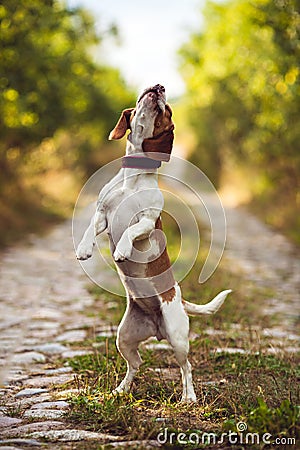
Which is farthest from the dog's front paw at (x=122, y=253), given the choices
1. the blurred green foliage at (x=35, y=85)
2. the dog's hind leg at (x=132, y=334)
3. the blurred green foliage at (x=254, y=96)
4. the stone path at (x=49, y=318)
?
the blurred green foliage at (x=35, y=85)

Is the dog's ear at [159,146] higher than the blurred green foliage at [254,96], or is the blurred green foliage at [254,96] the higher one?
the blurred green foliage at [254,96]

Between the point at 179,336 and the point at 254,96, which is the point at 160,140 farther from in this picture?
the point at 254,96

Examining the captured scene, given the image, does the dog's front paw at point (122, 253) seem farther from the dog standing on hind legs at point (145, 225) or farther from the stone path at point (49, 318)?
the stone path at point (49, 318)

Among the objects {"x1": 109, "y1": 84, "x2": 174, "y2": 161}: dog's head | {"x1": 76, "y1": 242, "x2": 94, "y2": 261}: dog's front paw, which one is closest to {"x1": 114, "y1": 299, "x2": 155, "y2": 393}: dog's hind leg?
{"x1": 76, "y1": 242, "x2": 94, "y2": 261}: dog's front paw

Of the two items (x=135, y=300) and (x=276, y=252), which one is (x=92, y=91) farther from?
(x=135, y=300)

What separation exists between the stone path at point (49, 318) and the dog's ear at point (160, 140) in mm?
1730

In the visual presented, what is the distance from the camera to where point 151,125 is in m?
4.14

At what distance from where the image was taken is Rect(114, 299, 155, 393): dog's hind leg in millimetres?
4391

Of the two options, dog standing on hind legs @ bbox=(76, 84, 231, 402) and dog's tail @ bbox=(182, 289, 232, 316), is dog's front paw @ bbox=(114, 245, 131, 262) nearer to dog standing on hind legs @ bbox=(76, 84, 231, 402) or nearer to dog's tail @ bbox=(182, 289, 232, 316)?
dog standing on hind legs @ bbox=(76, 84, 231, 402)

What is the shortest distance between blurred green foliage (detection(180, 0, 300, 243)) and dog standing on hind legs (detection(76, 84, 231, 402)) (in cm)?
760

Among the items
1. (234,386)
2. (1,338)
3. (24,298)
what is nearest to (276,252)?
(24,298)

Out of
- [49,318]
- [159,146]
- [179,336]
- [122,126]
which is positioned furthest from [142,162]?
[49,318]

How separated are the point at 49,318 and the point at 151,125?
361cm

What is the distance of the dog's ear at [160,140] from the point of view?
4168mm
